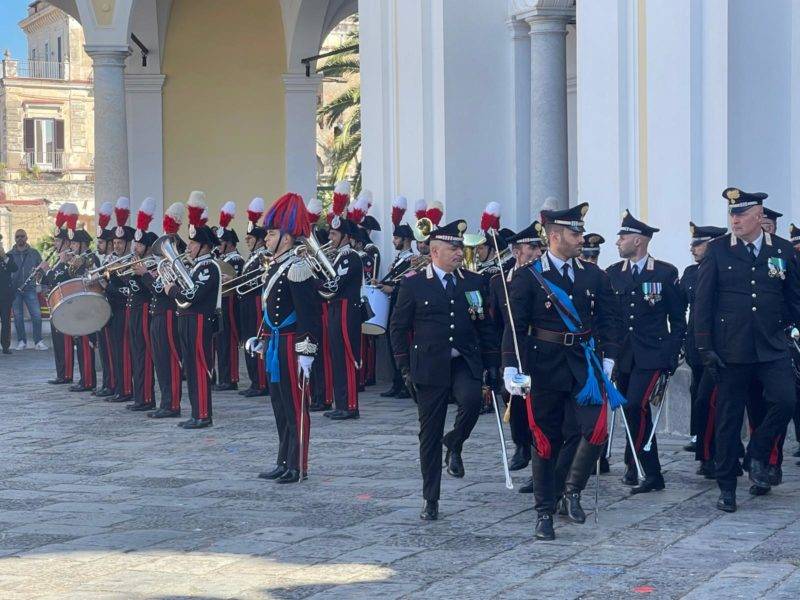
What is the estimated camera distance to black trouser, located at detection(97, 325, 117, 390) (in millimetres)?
15195

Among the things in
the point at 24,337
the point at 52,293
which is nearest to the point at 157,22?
the point at 24,337

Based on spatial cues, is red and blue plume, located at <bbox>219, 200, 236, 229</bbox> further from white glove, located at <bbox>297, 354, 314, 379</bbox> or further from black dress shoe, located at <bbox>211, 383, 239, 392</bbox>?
white glove, located at <bbox>297, 354, 314, 379</bbox>

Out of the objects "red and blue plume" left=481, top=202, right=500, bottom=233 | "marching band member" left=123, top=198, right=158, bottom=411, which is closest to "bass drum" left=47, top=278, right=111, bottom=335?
"marching band member" left=123, top=198, right=158, bottom=411

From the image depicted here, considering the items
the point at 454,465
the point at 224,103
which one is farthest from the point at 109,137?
the point at 454,465

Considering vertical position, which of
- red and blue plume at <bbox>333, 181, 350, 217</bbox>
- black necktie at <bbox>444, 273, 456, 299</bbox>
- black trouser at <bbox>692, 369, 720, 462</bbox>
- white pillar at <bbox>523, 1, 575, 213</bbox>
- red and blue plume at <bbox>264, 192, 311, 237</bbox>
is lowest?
black trouser at <bbox>692, 369, 720, 462</bbox>

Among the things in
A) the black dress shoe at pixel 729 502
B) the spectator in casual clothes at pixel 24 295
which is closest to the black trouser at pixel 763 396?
the black dress shoe at pixel 729 502

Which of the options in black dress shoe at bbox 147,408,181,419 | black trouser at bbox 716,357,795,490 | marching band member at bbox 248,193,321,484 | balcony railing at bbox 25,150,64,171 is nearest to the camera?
black trouser at bbox 716,357,795,490

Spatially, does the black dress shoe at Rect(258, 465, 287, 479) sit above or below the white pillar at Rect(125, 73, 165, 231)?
below

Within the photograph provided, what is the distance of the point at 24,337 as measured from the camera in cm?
2180

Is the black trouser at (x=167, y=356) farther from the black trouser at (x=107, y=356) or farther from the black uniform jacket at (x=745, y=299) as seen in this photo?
the black uniform jacket at (x=745, y=299)

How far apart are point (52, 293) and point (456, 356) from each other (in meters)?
7.09

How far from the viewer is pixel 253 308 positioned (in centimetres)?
1573

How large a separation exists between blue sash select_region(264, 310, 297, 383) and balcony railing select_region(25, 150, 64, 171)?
6013 centimetres

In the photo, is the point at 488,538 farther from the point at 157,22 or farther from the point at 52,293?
the point at 157,22
